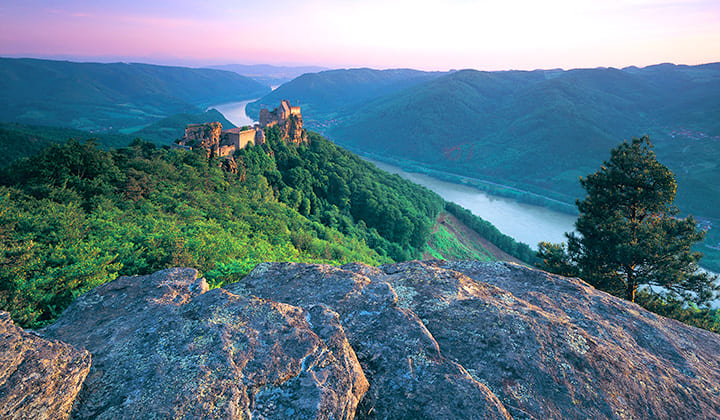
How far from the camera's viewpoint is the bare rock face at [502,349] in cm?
498

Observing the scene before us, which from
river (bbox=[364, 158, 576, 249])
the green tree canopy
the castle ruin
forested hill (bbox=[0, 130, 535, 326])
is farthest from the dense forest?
forested hill (bbox=[0, 130, 535, 326])

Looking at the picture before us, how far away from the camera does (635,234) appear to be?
1588 cm

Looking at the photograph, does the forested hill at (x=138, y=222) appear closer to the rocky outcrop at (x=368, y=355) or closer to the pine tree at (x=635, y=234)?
the rocky outcrop at (x=368, y=355)

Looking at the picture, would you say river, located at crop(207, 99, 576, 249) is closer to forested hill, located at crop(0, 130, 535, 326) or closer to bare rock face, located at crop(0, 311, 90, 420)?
forested hill, located at crop(0, 130, 535, 326)

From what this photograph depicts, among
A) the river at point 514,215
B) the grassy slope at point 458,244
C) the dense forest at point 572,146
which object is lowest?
the river at point 514,215

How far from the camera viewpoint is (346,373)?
4887mm

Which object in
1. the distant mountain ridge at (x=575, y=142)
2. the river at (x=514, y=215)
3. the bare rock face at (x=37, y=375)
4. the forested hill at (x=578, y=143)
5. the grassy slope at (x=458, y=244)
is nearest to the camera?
the bare rock face at (x=37, y=375)

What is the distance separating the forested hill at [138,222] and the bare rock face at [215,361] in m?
3.88

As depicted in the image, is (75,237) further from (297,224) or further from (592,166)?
(592,166)

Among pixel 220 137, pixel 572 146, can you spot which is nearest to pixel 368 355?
pixel 220 137

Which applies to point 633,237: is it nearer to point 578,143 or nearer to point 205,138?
point 205,138

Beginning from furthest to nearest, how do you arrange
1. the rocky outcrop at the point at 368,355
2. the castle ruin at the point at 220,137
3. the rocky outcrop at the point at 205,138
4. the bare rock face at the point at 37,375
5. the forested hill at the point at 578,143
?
the forested hill at the point at 578,143, the castle ruin at the point at 220,137, the rocky outcrop at the point at 205,138, the rocky outcrop at the point at 368,355, the bare rock face at the point at 37,375

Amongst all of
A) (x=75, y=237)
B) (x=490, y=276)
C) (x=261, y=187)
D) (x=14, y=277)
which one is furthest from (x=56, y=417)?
(x=261, y=187)

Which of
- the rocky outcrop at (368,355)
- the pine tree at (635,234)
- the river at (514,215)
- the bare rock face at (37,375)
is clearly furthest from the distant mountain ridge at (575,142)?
the bare rock face at (37,375)
